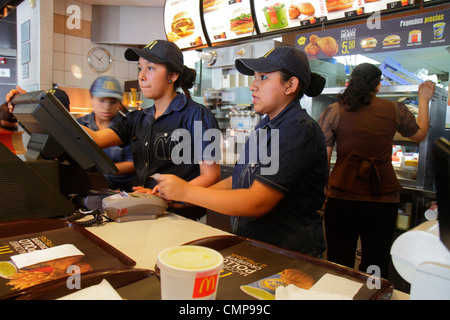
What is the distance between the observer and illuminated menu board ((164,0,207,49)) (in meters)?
4.16

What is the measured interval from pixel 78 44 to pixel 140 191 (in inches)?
229

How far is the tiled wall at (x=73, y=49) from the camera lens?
6.08 metres

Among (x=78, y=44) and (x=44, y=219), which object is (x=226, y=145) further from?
(x=78, y=44)

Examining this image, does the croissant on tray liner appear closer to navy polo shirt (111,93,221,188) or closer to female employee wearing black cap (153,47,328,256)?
navy polo shirt (111,93,221,188)

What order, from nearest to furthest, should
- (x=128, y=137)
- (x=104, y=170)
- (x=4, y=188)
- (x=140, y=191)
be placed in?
(x=4, y=188)
(x=104, y=170)
(x=140, y=191)
(x=128, y=137)

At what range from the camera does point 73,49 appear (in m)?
6.32

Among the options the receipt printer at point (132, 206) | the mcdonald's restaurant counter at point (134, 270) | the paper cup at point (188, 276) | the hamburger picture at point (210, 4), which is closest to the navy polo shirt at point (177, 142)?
the receipt printer at point (132, 206)

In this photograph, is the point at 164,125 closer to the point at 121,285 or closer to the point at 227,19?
the point at 121,285

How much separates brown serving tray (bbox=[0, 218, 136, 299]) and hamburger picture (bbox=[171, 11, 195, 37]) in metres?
3.60

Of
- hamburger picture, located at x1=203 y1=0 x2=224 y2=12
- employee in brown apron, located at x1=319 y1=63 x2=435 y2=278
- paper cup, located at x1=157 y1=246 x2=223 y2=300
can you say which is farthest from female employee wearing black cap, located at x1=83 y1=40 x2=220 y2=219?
hamburger picture, located at x1=203 y1=0 x2=224 y2=12

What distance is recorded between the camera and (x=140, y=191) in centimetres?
161

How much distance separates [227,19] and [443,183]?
148 inches
